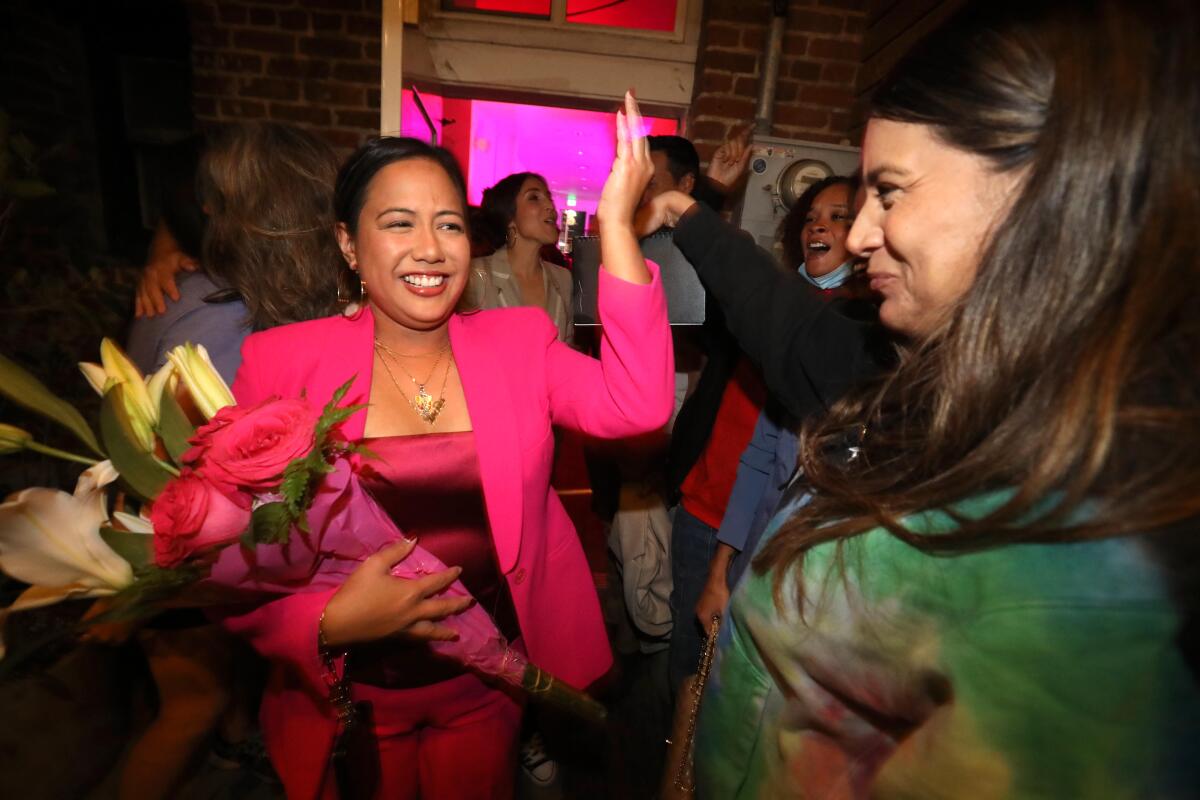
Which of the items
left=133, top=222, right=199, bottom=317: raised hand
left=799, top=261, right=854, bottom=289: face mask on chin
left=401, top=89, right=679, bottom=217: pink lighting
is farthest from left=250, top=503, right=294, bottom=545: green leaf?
left=401, top=89, right=679, bottom=217: pink lighting

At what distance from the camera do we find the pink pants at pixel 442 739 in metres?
1.36

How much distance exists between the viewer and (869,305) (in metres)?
1.46

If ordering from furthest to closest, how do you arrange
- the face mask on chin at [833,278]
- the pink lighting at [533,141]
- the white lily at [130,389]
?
the pink lighting at [533,141] → the face mask on chin at [833,278] → the white lily at [130,389]

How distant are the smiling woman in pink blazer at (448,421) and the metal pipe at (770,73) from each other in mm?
2267

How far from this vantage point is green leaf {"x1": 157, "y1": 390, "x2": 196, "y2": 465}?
0.89 metres

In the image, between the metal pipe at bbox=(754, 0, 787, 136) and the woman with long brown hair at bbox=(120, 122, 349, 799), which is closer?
the woman with long brown hair at bbox=(120, 122, 349, 799)

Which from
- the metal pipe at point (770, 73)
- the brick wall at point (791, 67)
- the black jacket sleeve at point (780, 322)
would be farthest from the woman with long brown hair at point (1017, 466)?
the brick wall at point (791, 67)

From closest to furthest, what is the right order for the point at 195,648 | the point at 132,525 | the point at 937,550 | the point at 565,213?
the point at 937,550, the point at 132,525, the point at 195,648, the point at 565,213

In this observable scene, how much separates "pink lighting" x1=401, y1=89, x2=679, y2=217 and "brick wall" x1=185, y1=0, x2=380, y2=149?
314 centimetres

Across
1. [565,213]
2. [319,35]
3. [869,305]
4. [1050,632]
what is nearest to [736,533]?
[869,305]

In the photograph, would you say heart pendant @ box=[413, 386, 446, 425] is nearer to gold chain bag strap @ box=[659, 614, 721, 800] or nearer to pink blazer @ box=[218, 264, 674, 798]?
pink blazer @ box=[218, 264, 674, 798]

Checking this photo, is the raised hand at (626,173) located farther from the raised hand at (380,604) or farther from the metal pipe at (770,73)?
the metal pipe at (770,73)

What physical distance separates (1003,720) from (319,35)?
3.99 meters

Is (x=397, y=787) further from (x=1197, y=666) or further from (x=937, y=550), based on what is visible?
(x=1197, y=666)
